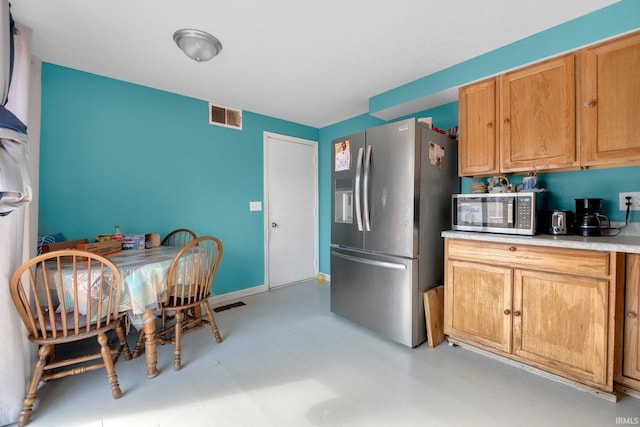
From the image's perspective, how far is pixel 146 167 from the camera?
277 cm

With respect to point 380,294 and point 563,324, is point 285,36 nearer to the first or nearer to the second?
point 380,294

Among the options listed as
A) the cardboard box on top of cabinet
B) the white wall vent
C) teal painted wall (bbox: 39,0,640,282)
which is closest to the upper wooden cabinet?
teal painted wall (bbox: 39,0,640,282)

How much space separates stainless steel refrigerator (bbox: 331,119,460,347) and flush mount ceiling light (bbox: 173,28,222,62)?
1.35m

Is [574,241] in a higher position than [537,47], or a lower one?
lower

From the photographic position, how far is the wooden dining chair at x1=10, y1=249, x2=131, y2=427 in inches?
57.4

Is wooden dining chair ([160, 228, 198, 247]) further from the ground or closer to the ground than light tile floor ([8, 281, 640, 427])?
further from the ground

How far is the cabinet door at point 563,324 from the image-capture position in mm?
1574

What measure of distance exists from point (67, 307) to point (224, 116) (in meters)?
2.46

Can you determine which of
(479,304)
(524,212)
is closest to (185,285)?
(479,304)

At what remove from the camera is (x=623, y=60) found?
1.65m

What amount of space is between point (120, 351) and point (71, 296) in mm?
656

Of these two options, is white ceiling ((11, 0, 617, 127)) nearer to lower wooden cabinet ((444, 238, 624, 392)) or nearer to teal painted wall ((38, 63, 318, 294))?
teal painted wall ((38, 63, 318, 294))

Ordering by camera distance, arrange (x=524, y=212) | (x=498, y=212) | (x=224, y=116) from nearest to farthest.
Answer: (x=524, y=212)
(x=498, y=212)
(x=224, y=116)

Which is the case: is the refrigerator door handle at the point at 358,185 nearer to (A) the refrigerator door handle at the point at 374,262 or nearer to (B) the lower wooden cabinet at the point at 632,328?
(A) the refrigerator door handle at the point at 374,262
